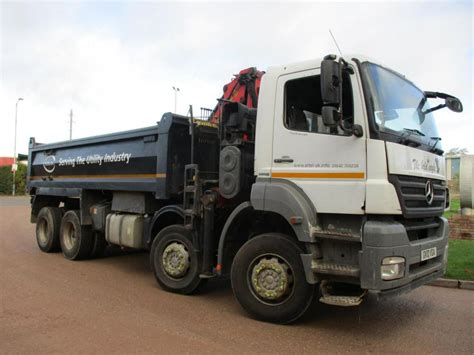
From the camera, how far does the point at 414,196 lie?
446 cm

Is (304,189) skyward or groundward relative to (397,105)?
groundward

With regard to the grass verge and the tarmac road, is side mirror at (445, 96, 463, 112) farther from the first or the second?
the grass verge

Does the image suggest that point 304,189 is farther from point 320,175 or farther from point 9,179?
point 9,179

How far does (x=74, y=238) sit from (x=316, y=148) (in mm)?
6195

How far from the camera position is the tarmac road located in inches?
169

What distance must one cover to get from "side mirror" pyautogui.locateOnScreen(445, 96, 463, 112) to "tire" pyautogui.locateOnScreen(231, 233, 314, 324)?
2.91 metres

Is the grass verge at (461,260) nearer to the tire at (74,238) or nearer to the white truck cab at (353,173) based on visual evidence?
the white truck cab at (353,173)

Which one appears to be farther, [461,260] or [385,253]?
[461,260]

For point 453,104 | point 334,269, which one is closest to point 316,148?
point 334,269

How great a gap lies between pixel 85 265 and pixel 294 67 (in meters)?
5.83

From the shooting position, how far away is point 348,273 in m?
4.29

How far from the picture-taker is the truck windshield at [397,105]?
448 cm

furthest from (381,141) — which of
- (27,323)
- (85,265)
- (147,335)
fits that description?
(85,265)

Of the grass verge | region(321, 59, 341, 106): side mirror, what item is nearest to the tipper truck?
region(321, 59, 341, 106): side mirror
